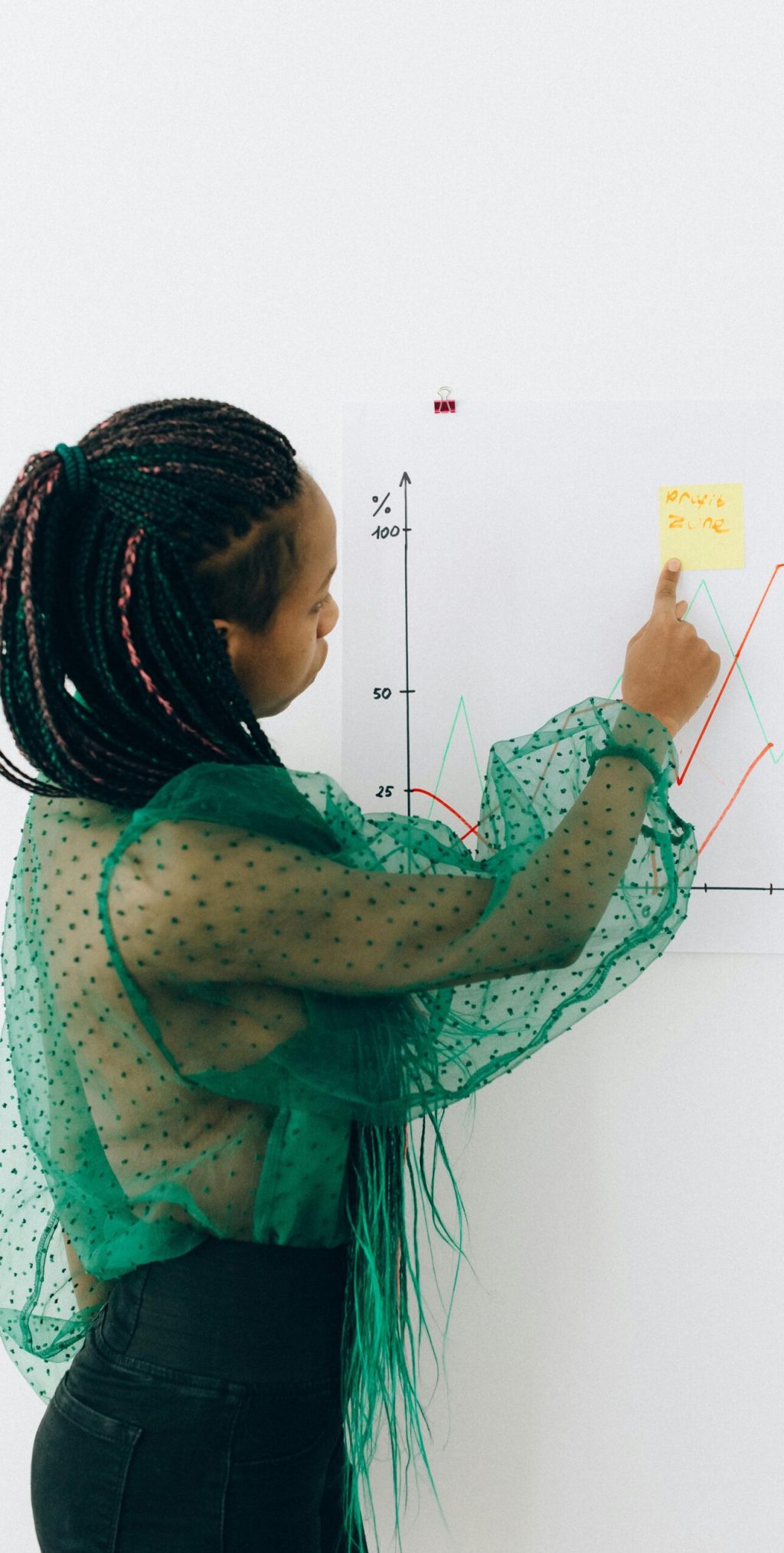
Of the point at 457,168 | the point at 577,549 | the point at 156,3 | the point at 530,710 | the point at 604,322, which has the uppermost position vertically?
the point at 156,3

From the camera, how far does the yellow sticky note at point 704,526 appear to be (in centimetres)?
100

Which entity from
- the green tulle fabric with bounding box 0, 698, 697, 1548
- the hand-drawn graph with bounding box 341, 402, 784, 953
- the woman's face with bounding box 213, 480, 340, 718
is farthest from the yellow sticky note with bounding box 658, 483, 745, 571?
the woman's face with bounding box 213, 480, 340, 718

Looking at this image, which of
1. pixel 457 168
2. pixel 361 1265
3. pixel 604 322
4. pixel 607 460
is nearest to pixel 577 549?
pixel 607 460

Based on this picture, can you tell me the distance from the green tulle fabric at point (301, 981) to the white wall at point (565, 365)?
0.66 feet

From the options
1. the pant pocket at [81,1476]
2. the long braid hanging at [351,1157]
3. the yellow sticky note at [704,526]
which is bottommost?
the pant pocket at [81,1476]

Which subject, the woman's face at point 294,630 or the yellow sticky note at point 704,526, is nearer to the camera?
the woman's face at point 294,630

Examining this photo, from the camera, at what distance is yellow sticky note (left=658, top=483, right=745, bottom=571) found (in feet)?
3.28

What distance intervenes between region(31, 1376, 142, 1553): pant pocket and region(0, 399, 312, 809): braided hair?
1.24ft

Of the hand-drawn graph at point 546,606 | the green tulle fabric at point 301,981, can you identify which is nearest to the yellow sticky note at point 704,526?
the hand-drawn graph at point 546,606

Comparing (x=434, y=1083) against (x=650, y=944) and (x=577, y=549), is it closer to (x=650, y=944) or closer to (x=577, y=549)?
(x=650, y=944)

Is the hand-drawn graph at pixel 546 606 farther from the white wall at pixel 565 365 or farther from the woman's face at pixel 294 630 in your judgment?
the woman's face at pixel 294 630

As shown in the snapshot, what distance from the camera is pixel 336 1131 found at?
0.75m

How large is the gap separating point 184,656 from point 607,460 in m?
0.48

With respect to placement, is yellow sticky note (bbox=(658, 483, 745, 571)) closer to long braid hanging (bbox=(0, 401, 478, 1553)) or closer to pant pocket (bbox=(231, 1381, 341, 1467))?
long braid hanging (bbox=(0, 401, 478, 1553))
